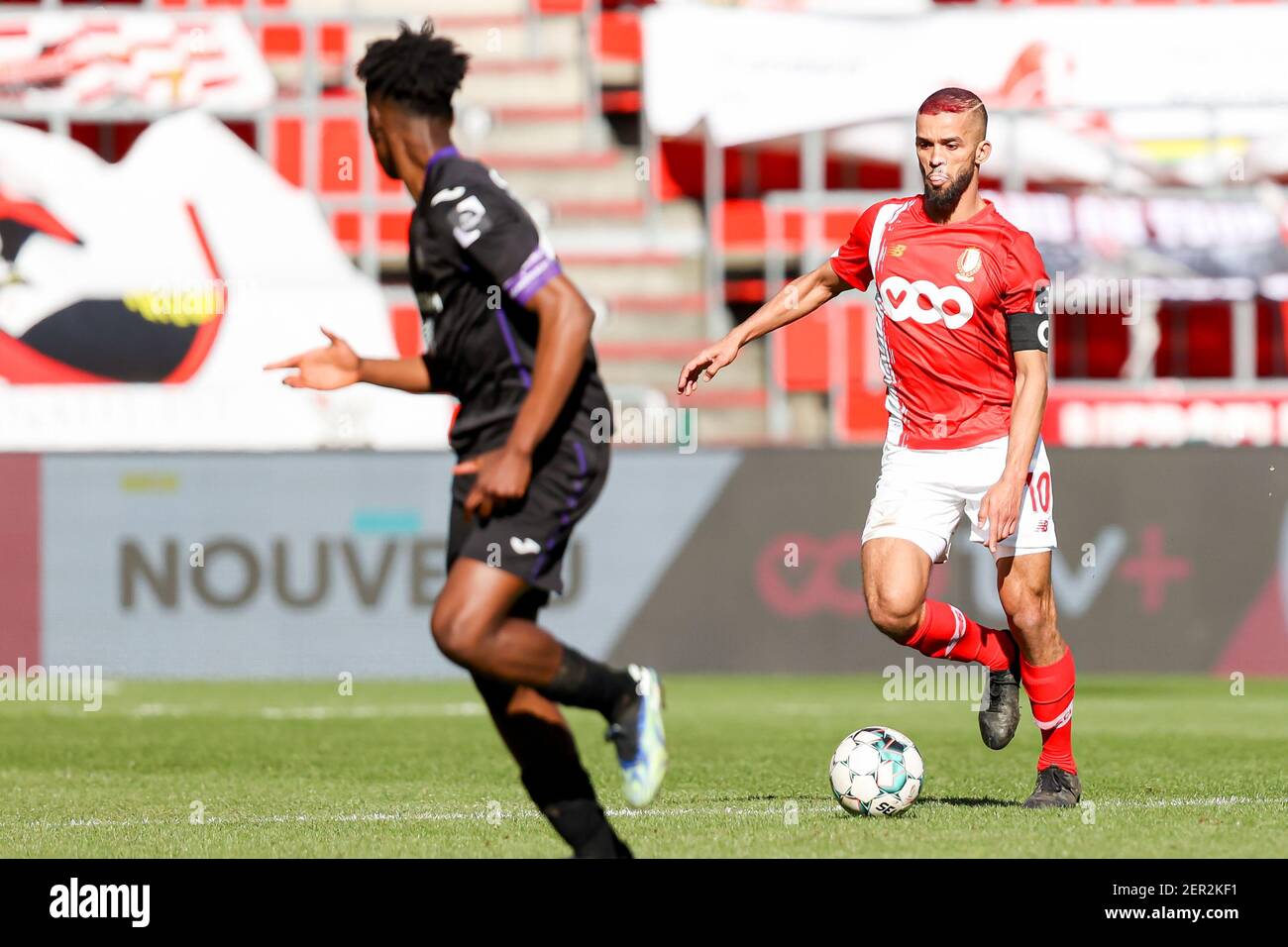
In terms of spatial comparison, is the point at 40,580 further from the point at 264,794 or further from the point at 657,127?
the point at 657,127

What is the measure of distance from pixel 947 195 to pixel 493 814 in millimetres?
2629

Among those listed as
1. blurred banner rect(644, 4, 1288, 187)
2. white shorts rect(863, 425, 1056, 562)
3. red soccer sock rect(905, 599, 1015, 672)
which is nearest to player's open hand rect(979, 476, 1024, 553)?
white shorts rect(863, 425, 1056, 562)

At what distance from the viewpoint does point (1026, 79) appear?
2327 centimetres

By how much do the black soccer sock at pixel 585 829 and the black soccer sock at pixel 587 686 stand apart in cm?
25

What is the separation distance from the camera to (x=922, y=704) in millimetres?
13516

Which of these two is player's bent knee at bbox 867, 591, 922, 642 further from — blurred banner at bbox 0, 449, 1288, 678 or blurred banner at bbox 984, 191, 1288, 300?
blurred banner at bbox 984, 191, 1288, 300

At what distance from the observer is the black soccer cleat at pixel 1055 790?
7574 mm

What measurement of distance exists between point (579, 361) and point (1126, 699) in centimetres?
868

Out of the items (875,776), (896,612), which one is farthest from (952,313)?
(875,776)

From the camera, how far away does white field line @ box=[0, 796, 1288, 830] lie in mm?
7484

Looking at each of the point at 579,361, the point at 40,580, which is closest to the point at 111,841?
the point at 579,361

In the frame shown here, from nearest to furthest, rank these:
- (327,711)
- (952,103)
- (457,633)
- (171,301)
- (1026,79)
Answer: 1. (457,633)
2. (952,103)
3. (327,711)
4. (171,301)
5. (1026,79)

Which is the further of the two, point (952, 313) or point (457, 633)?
point (952, 313)

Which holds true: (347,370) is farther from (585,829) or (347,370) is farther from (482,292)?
(585,829)
